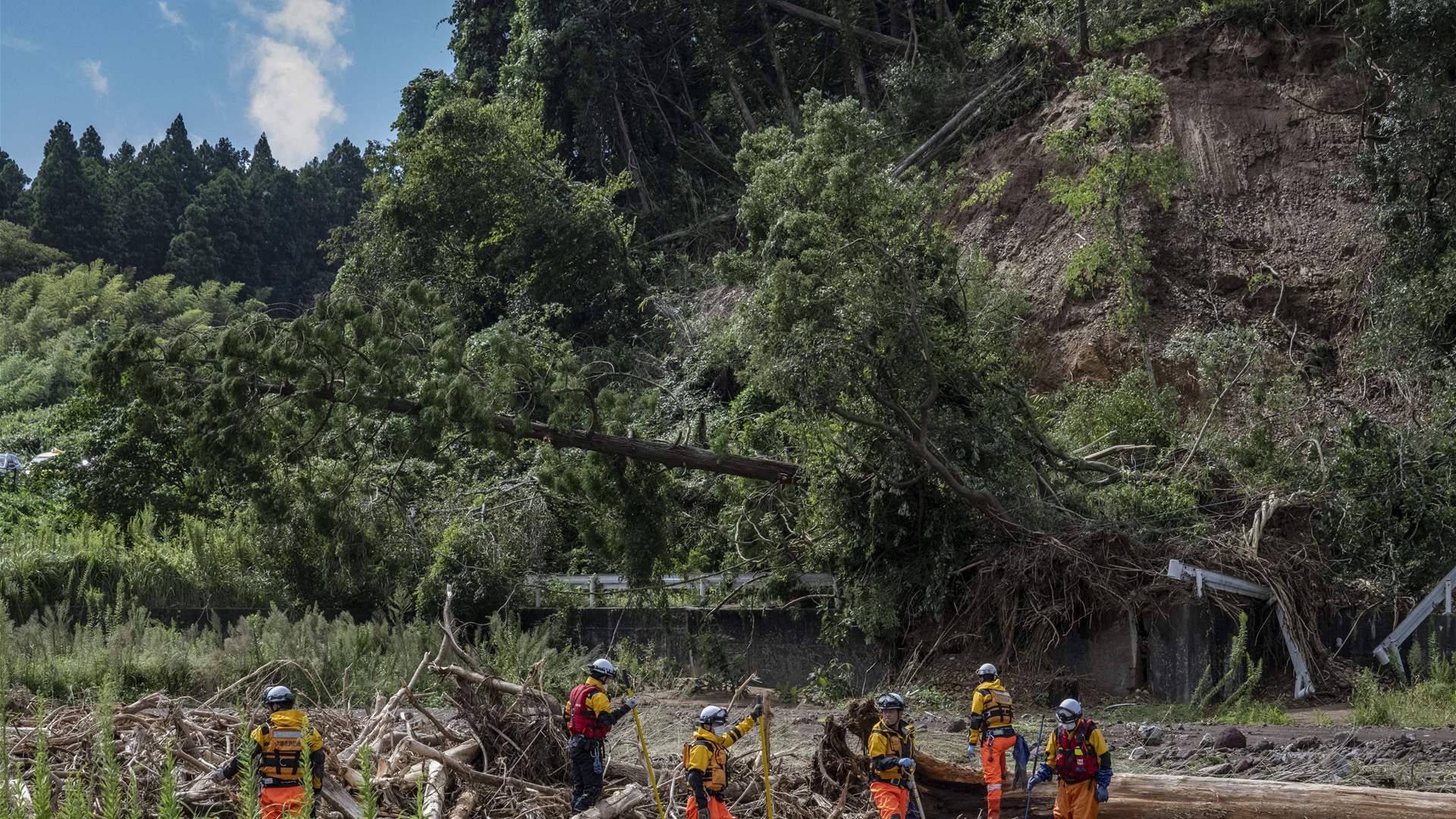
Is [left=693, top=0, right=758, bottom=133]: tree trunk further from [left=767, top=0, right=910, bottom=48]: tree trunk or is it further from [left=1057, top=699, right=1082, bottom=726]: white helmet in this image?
[left=1057, top=699, right=1082, bottom=726]: white helmet

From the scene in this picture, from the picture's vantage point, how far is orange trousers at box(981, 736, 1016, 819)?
34.7 ft

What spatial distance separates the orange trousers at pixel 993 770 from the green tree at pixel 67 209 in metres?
59.3

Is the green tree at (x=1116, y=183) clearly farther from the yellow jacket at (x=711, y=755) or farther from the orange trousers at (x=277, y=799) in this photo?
the orange trousers at (x=277, y=799)

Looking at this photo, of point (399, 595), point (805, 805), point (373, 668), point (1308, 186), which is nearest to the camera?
point (805, 805)

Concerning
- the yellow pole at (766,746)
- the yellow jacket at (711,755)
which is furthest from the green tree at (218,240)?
the yellow pole at (766,746)

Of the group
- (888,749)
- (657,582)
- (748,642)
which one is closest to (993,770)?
(888,749)

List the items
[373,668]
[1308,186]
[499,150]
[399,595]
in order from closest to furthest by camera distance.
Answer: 1. [373,668]
2. [399,595]
3. [1308,186]
4. [499,150]

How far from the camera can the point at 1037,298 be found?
2619 centimetres

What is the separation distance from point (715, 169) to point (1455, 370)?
2079 cm

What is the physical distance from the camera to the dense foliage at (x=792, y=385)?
693 inches

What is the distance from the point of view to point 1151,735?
1323cm

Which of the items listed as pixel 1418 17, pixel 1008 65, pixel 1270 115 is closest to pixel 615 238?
pixel 1008 65

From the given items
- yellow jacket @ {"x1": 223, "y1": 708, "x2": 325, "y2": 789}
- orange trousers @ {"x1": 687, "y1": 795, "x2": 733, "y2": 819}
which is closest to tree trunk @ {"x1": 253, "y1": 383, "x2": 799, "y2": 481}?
orange trousers @ {"x1": 687, "y1": 795, "x2": 733, "y2": 819}

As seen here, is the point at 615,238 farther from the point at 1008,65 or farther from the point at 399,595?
the point at 399,595
